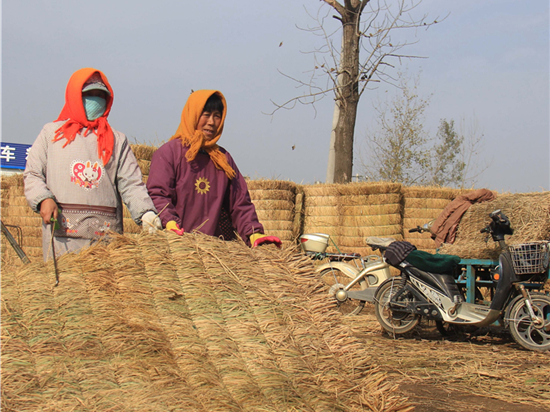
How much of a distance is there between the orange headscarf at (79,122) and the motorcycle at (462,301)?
4177 mm

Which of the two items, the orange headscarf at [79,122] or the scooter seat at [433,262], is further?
the scooter seat at [433,262]

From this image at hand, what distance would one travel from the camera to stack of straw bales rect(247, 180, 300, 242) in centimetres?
1027

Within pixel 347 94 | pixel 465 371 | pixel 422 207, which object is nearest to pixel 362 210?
pixel 422 207

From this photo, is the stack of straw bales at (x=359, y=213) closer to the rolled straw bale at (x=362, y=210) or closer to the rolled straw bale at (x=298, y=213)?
the rolled straw bale at (x=362, y=210)

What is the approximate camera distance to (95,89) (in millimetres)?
3434

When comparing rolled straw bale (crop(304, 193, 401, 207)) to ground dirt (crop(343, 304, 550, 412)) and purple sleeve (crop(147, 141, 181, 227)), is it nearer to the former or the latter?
ground dirt (crop(343, 304, 550, 412))

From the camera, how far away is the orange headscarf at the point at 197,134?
373 centimetres

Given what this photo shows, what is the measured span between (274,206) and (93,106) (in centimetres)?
695

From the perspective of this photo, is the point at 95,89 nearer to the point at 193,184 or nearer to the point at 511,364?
the point at 193,184

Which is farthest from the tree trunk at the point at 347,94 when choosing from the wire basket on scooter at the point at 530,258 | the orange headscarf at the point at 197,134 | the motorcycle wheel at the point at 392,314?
the orange headscarf at the point at 197,134

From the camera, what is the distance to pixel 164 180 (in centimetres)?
355

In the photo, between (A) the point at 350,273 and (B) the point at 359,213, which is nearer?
(A) the point at 350,273

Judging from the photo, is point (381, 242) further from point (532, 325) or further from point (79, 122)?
point (79, 122)

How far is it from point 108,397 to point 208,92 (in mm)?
2277
